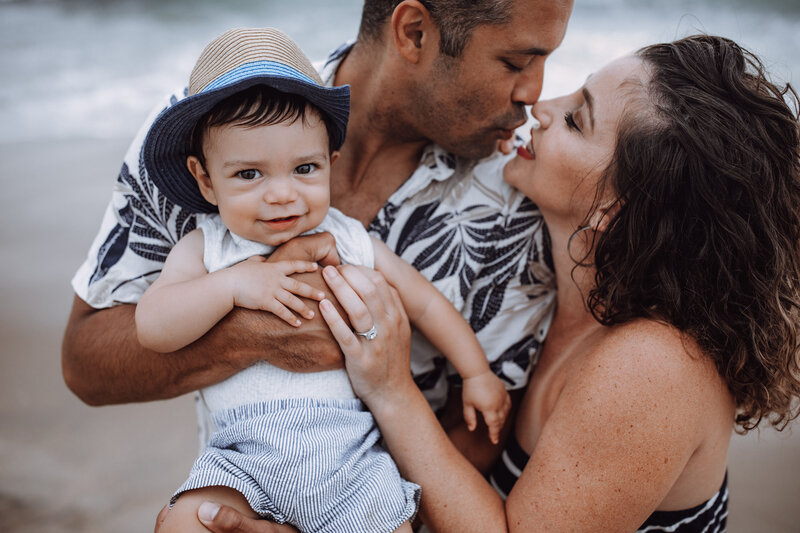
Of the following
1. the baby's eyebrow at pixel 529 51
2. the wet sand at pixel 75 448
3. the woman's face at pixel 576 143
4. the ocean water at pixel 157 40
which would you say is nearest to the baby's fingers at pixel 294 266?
the woman's face at pixel 576 143

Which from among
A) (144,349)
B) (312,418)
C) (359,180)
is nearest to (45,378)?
(144,349)

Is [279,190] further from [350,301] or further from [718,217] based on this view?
[718,217]

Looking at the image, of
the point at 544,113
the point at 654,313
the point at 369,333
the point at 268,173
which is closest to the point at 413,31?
the point at 544,113

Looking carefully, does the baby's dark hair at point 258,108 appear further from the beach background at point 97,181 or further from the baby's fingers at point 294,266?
the beach background at point 97,181

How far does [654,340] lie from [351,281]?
0.84 m

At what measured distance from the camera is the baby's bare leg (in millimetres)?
1583

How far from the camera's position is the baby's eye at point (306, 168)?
183cm

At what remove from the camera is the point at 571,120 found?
6.73 ft

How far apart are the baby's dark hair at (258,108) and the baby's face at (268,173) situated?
0.6 inches

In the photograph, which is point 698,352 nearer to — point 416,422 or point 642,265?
point 642,265

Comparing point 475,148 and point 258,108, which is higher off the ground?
point 258,108

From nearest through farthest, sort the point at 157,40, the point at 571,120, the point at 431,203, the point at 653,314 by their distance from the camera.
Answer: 1. the point at 653,314
2. the point at 571,120
3. the point at 431,203
4. the point at 157,40

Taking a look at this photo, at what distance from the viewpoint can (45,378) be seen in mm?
3969

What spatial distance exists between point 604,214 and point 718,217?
0.30m
